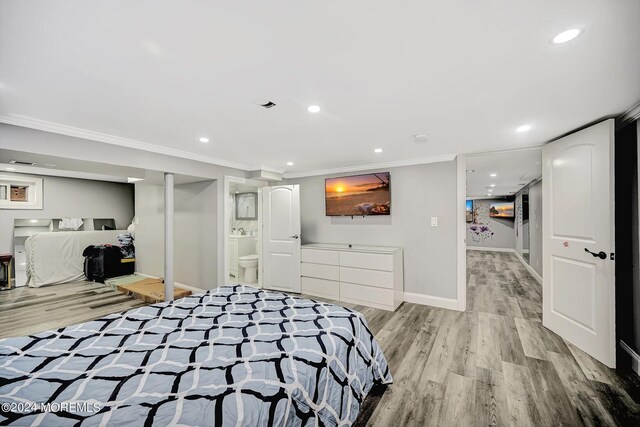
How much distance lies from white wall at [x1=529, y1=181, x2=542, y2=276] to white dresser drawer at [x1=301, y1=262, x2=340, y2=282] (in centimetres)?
430

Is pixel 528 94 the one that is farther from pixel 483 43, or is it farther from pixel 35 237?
pixel 35 237

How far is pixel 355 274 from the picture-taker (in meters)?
4.03

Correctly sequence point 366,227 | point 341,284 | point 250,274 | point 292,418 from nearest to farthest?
1. point 292,418
2. point 341,284
3. point 366,227
4. point 250,274

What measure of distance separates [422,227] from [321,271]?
1.75 m

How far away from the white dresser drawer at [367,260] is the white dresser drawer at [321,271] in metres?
0.19

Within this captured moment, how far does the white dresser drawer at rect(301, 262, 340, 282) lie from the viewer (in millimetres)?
4227

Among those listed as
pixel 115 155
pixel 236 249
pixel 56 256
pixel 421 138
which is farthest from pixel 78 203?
pixel 421 138

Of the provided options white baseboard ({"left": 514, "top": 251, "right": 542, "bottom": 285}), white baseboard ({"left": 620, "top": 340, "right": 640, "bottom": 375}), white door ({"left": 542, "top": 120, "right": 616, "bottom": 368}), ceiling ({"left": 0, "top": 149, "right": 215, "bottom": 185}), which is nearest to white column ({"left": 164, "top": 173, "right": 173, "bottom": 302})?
ceiling ({"left": 0, "top": 149, "right": 215, "bottom": 185})

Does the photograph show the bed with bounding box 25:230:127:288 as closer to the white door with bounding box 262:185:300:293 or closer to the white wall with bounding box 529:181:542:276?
the white door with bounding box 262:185:300:293

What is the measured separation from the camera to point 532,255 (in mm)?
6160

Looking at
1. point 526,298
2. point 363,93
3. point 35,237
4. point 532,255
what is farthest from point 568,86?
point 35,237

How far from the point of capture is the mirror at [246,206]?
628 cm

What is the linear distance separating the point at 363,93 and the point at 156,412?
84.0 inches

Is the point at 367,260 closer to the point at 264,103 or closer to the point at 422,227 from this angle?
the point at 422,227
